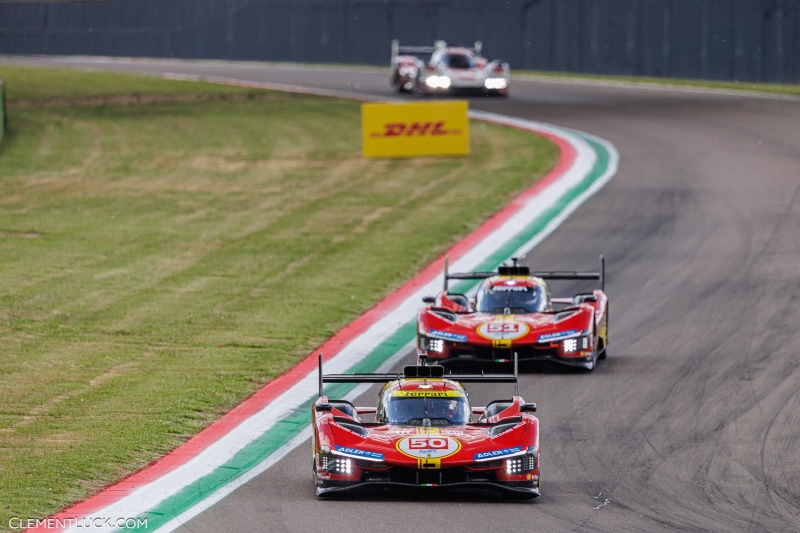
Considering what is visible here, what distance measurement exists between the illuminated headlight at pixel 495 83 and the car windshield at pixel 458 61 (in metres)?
0.71

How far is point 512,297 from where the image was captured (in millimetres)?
18375

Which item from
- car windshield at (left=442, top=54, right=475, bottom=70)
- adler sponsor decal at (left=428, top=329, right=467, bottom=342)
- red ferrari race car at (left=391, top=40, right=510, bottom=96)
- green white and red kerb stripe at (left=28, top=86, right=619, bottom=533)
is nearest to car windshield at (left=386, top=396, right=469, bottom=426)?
green white and red kerb stripe at (left=28, top=86, right=619, bottom=533)

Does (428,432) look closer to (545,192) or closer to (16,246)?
(16,246)

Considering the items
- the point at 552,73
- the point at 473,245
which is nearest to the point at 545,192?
the point at 473,245

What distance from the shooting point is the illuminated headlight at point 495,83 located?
4688cm

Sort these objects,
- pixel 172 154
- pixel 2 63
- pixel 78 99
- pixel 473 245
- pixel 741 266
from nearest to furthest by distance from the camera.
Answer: pixel 741 266
pixel 473 245
pixel 172 154
pixel 78 99
pixel 2 63

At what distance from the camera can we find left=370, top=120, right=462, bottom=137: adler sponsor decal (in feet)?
119

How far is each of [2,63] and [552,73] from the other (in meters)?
28.0

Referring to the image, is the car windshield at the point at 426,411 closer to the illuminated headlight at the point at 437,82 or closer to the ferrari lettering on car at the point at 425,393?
the ferrari lettering on car at the point at 425,393

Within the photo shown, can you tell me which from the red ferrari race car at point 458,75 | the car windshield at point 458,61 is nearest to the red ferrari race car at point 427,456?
the red ferrari race car at point 458,75

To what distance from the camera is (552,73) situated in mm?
54375

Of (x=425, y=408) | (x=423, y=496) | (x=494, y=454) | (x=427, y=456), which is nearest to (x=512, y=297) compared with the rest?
(x=425, y=408)

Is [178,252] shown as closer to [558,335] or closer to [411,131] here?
[558,335]

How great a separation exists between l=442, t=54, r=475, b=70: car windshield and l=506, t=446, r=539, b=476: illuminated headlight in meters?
35.7
